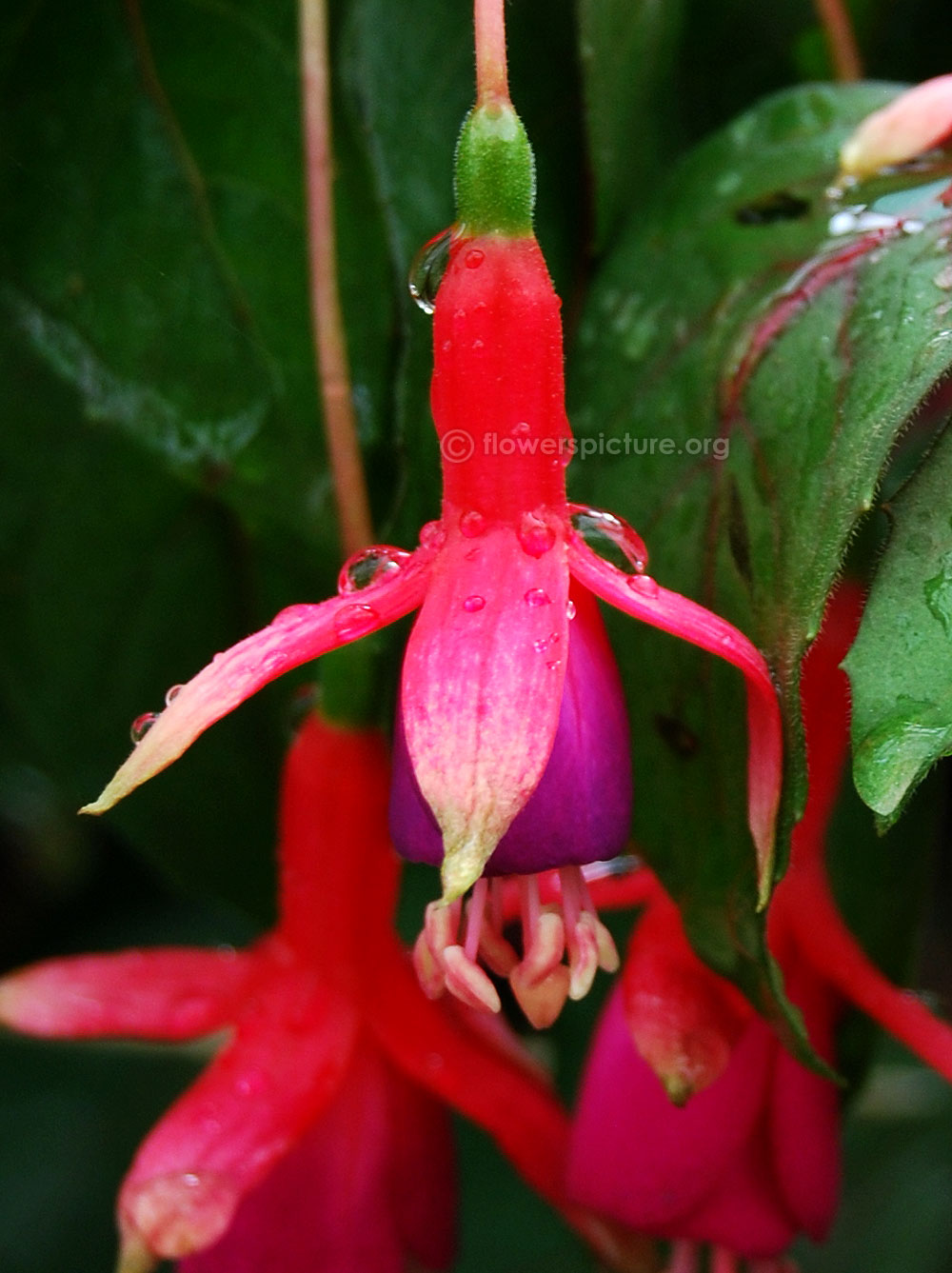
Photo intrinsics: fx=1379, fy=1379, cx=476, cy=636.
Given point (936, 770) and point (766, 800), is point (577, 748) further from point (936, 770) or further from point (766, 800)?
point (936, 770)

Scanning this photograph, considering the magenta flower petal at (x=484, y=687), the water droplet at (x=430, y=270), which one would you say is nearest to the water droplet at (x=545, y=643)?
the magenta flower petal at (x=484, y=687)

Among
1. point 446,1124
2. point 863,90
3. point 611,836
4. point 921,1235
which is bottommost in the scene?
point 921,1235

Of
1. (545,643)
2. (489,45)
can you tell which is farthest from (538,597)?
(489,45)

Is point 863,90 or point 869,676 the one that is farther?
point 863,90

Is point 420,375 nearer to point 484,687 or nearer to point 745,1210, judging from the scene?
point 484,687

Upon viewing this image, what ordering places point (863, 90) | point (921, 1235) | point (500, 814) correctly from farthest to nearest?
point (921, 1235) → point (863, 90) → point (500, 814)

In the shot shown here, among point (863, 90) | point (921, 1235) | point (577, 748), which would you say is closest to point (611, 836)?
point (577, 748)

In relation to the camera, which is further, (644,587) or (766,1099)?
(766,1099)

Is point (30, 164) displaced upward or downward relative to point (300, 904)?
upward
